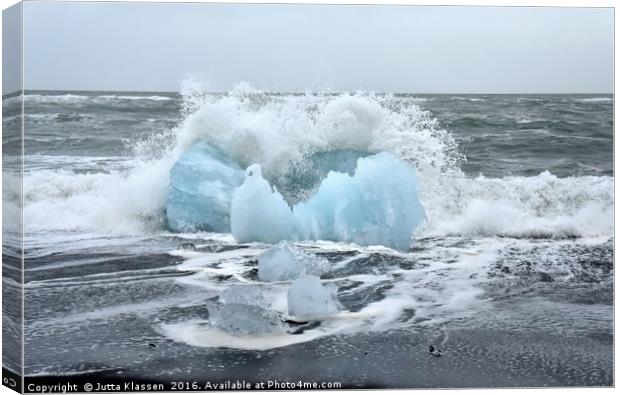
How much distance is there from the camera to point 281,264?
865cm

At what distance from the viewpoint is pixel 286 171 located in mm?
8914

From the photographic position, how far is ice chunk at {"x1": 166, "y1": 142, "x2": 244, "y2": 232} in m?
8.90

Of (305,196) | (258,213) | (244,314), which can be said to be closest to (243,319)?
(244,314)

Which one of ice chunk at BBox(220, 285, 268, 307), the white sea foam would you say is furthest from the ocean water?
ice chunk at BBox(220, 285, 268, 307)

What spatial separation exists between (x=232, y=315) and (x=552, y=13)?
3.82 m

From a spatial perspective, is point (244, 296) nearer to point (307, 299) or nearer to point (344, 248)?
point (307, 299)

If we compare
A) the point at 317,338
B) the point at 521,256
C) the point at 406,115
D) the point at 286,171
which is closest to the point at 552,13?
the point at 406,115

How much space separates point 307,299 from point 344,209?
0.93 metres

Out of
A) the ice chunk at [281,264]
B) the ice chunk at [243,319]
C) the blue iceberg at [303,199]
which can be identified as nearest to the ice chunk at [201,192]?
the blue iceberg at [303,199]

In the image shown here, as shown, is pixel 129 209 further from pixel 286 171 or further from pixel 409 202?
pixel 409 202

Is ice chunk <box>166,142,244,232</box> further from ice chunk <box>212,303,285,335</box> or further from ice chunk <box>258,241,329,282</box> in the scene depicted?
ice chunk <box>212,303,285,335</box>

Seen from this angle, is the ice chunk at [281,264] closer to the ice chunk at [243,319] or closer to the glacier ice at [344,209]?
the glacier ice at [344,209]

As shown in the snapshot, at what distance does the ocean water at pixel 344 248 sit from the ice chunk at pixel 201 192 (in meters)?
0.09

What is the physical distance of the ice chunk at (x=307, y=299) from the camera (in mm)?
8477
